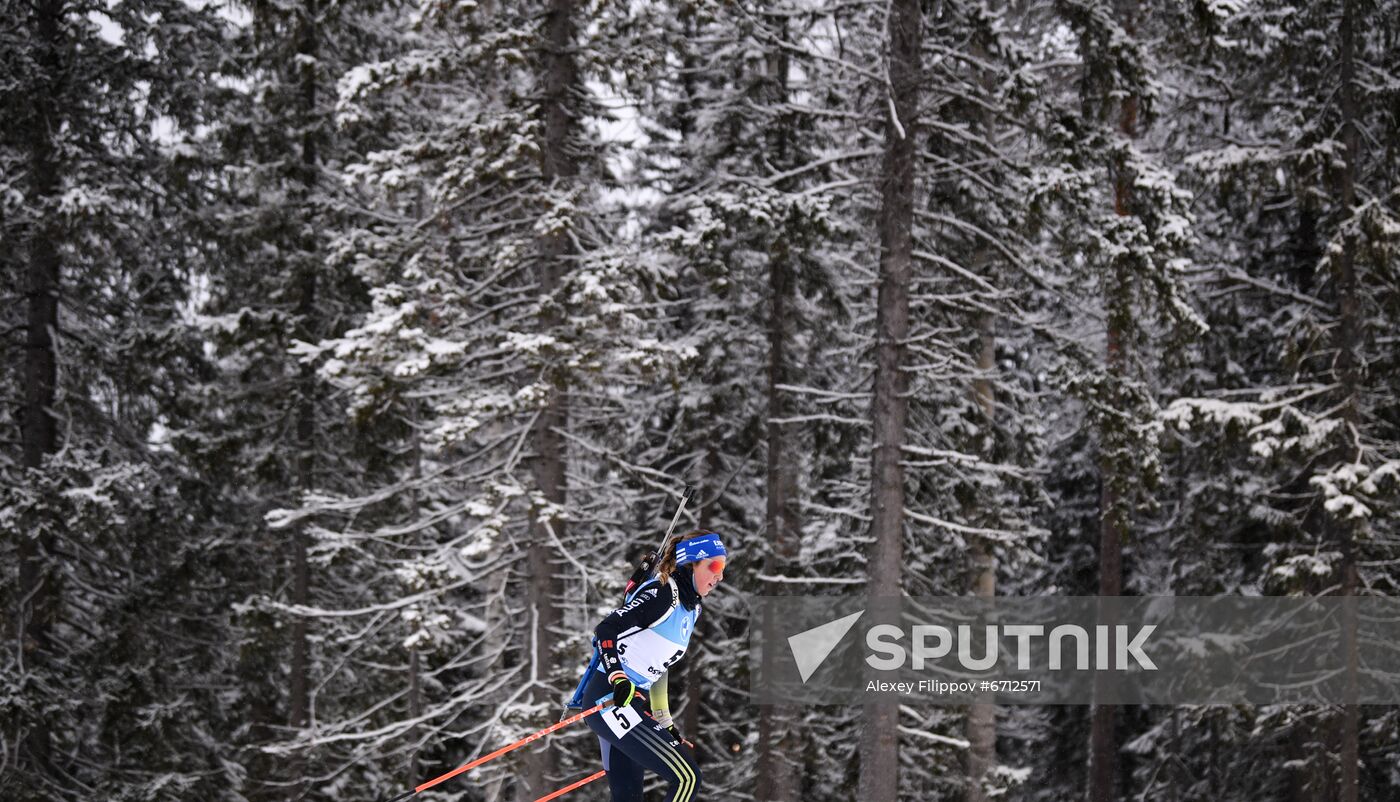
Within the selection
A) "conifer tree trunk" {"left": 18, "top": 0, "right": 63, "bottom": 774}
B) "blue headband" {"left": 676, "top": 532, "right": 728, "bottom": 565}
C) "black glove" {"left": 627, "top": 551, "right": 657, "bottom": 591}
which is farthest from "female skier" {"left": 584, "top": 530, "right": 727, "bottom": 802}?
"conifer tree trunk" {"left": 18, "top": 0, "right": 63, "bottom": 774}

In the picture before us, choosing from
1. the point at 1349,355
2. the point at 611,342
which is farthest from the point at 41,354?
the point at 1349,355

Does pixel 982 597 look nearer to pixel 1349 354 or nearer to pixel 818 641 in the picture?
pixel 818 641

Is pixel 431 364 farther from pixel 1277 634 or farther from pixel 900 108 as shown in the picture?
pixel 1277 634

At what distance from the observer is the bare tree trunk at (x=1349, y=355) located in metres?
13.8

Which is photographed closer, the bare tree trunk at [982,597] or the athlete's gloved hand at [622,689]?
the athlete's gloved hand at [622,689]

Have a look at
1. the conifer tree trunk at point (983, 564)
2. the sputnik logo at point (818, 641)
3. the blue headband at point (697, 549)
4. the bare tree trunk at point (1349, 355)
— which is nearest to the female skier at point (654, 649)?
the blue headband at point (697, 549)

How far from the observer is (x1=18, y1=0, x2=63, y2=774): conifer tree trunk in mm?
14391

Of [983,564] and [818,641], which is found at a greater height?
[983,564]

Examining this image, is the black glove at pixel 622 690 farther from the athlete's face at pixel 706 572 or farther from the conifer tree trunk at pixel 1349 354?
the conifer tree trunk at pixel 1349 354

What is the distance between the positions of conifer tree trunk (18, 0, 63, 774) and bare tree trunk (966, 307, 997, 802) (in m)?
11.7

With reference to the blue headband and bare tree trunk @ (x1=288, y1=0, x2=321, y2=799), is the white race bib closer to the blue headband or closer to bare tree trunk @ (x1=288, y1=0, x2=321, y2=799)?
the blue headband

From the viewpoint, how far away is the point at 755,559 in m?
16.2

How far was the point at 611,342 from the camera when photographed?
39.3ft

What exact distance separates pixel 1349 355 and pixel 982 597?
5355 millimetres
